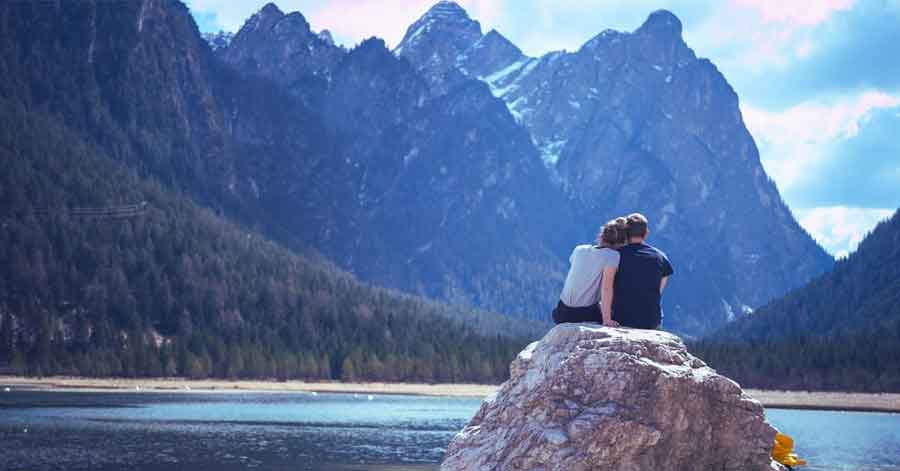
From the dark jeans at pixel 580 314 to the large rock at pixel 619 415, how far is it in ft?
2.82

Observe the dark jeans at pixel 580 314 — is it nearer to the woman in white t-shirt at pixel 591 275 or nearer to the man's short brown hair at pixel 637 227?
the woman in white t-shirt at pixel 591 275

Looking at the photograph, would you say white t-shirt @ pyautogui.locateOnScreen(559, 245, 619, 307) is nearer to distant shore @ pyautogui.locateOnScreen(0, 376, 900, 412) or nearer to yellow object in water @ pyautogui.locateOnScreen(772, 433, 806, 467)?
yellow object in water @ pyautogui.locateOnScreen(772, 433, 806, 467)

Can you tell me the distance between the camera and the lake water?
2635 inches

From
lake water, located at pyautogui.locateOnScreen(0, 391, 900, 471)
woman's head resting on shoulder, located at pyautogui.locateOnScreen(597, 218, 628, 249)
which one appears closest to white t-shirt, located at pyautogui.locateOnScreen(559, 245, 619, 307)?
woman's head resting on shoulder, located at pyautogui.locateOnScreen(597, 218, 628, 249)

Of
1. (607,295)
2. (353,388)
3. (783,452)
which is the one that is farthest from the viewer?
(353,388)

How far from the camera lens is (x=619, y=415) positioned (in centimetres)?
1700

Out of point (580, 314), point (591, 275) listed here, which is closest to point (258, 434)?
point (580, 314)

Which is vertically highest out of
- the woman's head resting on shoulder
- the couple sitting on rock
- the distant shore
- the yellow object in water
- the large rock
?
the distant shore

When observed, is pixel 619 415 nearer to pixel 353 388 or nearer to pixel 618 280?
pixel 618 280

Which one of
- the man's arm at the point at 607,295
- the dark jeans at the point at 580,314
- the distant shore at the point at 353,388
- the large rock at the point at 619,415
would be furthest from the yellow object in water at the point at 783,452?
the distant shore at the point at 353,388

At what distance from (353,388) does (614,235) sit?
539 ft

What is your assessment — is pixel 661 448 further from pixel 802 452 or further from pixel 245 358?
pixel 245 358

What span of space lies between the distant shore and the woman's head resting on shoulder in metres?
137

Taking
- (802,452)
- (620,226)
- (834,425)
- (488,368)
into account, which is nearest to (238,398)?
(488,368)
